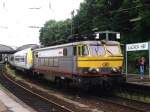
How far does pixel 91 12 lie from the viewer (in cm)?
7438

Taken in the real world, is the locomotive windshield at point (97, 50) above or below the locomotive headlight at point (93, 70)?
above

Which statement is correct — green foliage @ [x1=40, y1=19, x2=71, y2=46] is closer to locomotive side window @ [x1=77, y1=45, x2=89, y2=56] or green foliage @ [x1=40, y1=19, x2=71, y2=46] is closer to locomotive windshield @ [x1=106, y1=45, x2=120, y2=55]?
locomotive windshield @ [x1=106, y1=45, x2=120, y2=55]

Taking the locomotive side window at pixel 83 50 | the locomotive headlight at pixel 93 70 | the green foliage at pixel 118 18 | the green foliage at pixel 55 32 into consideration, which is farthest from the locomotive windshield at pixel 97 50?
the green foliage at pixel 55 32

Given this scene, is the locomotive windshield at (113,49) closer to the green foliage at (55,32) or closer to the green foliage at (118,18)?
the green foliage at (118,18)

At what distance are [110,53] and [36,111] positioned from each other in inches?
274

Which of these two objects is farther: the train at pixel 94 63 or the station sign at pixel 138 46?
the station sign at pixel 138 46

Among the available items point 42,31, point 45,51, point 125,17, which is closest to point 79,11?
point 125,17

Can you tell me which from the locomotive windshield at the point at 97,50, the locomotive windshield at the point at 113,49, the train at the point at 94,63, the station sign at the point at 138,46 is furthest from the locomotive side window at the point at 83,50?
the station sign at the point at 138,46

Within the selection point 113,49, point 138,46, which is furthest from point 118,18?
point 113,49

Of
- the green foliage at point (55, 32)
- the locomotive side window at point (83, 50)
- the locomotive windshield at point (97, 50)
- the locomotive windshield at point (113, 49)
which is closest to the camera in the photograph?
the locomotive side window at point (83, 50)

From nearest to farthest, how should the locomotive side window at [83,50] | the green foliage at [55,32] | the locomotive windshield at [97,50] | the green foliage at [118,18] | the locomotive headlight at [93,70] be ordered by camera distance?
the locomotive headlight at [93,70], the locomotive side window at [83,50], the locomotive windshield at [97,50], the green foliage at [118,18], the green foliage at [55,32]

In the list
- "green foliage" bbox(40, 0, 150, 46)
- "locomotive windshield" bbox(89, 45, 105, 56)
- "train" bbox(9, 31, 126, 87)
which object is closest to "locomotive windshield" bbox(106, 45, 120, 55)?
"train" bbox(9, 31, 126, 87)

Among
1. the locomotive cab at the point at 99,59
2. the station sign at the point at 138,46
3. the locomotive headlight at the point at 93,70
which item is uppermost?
the station sign at the point at 138,46

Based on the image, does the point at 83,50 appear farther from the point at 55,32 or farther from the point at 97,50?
the point at 55,32
